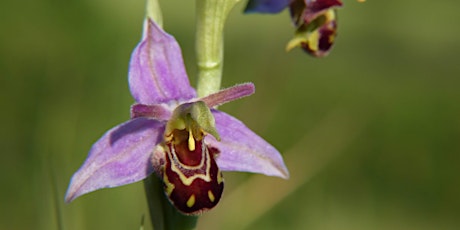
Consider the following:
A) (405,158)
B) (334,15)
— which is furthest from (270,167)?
(405,158)

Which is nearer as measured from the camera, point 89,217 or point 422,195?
point 89,217

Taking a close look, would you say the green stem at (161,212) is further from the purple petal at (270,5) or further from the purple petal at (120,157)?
the purple petal at (270,5)

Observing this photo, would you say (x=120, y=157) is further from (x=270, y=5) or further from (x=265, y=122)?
(x=265, y=122)

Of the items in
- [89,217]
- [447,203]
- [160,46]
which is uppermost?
[160,46]

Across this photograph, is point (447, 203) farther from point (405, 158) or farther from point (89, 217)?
point (89, 217)

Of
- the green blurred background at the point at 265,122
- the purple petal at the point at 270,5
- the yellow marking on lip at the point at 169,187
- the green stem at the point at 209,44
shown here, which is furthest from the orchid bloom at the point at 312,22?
the green blurred background at the point at 265,122

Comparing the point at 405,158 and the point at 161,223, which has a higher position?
the point at 161,223

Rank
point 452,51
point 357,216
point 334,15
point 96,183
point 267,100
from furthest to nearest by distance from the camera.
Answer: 1. point 452,51
2. point 357,216
3. point 267,100
4. point 334,15
5. point 96,183

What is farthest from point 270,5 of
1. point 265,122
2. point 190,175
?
point 265,122
